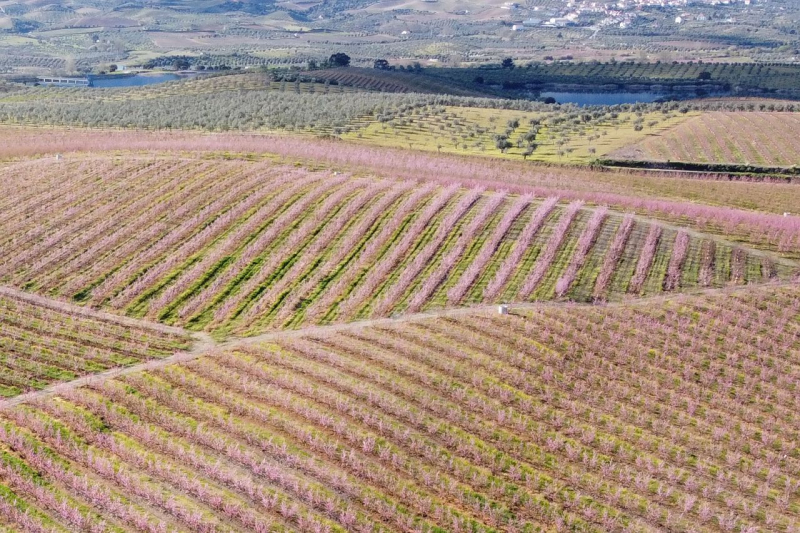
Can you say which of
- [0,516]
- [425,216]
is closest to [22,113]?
[425,216]

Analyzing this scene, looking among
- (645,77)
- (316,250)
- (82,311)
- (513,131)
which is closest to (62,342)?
(82,311)

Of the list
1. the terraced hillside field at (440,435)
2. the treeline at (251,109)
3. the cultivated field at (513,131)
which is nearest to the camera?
the terraced hillside field at (440,435)

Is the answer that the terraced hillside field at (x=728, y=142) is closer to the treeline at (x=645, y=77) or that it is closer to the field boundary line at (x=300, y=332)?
the field boundary line at (x=300, y=332)

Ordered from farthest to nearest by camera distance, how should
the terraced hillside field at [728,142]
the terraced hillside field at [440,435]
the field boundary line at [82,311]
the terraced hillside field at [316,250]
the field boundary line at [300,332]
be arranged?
the terraced hillside field at [728,142], the terraced hillside field at [316,250], the field boundary line at [82,311], the field boundary line at [300,332], the terraced hillside field at [440,435]

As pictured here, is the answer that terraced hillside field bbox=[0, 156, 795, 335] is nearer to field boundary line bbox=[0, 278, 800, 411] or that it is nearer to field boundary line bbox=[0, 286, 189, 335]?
field boundary line bbox=[0, 286, 189, 335]

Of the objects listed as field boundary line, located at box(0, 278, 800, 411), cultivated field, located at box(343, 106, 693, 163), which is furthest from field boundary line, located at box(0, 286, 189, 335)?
cultivated field, located at box(343, 106, 693, 163)

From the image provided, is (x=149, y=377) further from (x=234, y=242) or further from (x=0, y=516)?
(x=234, y=242)

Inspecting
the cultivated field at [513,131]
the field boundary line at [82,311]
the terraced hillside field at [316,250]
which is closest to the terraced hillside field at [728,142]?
the cultivated field at [513,131]
